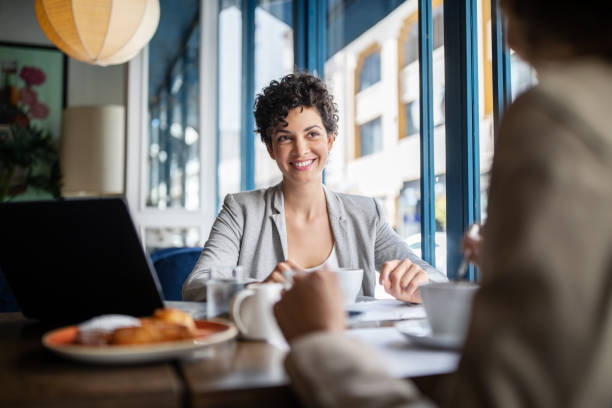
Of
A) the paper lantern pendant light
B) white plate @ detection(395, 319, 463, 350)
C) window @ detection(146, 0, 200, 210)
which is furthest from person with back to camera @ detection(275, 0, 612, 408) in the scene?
window @ detection(146, 0, 200, 210)

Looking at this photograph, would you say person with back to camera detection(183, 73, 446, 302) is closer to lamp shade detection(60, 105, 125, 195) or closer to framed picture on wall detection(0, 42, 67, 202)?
lamp shade detection(60, 105, 125, 195)

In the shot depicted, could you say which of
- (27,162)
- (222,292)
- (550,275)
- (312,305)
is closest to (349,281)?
(222,292)

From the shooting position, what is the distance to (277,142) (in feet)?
6.21

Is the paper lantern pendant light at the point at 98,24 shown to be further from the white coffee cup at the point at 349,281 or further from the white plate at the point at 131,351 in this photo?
the white plate at the point at 131,351

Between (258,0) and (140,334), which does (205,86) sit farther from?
(140,334)

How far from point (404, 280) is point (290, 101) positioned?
92cm

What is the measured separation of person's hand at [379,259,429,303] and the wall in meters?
3.71

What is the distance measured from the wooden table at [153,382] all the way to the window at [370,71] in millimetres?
1865

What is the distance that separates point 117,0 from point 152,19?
0.24 metres

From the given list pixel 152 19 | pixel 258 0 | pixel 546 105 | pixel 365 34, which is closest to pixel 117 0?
pixel 152 19

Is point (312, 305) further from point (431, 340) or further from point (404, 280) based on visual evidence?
point (404, 280)

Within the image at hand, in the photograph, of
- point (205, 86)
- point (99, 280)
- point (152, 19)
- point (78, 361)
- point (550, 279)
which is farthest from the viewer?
point (205, 86)

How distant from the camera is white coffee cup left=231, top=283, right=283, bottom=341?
813 millimetres

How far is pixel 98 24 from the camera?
8.07 feet
